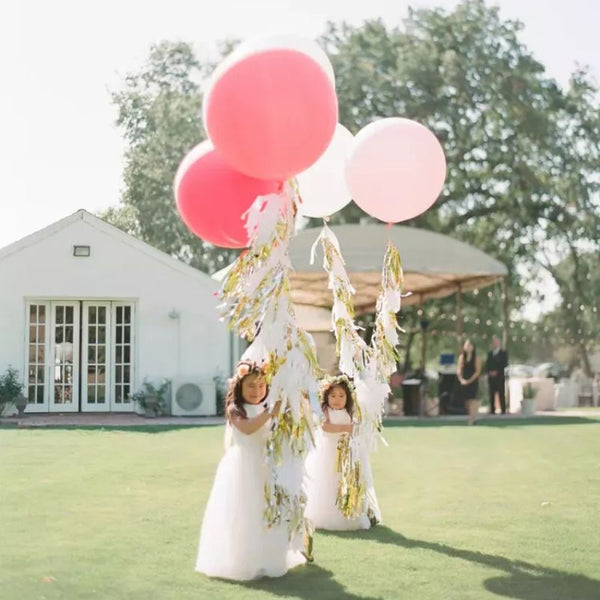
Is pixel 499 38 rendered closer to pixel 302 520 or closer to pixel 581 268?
pixel 581 268

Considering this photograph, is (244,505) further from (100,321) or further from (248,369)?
(100,321)

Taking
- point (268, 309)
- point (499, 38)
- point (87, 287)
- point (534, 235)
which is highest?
point (499, 38)

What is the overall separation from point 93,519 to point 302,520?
2553 millimetres

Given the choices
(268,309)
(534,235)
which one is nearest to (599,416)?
(534,235)

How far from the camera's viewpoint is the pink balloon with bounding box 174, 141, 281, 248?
644cm

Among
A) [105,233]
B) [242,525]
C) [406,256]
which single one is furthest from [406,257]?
[242,525]

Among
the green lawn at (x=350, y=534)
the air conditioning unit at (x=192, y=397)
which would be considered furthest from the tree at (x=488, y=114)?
the green lawn at (x=350, y=534)

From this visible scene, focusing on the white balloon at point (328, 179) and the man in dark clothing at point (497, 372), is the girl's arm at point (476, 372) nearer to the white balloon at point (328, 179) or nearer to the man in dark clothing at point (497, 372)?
the man in dark clothing at point (497, 372)

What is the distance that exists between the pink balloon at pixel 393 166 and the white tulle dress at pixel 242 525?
5.73ft

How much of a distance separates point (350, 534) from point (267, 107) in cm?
343

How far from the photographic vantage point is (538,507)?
29.6 feet

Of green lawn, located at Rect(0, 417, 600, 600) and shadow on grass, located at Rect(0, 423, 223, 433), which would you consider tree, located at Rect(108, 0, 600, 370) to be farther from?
green lawn, located at Rect(0, 417, 600, 600)

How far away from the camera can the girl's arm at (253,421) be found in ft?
20.8

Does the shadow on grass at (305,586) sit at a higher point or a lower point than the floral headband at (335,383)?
lower
